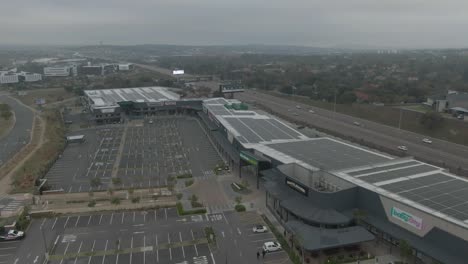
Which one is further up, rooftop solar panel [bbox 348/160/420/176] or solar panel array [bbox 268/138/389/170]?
rooftop solar panel [bbox 348/160/420/176]

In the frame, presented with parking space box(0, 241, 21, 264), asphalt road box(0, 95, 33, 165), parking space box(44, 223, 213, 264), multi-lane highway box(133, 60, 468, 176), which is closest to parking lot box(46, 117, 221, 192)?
asphalt road box(0, 95, 33, 165)

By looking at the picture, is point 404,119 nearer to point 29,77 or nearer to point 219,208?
point 219,208

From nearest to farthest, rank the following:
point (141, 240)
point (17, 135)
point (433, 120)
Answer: point (141, 240), point (433, 120), point (17, 135)

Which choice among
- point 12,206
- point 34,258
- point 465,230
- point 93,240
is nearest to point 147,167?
point 12,206

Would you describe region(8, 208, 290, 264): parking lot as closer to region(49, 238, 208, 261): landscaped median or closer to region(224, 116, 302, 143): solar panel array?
region(49, 238, 208, 261): landscaped median

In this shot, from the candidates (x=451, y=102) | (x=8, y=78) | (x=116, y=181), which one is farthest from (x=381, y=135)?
(x=8, y=78)

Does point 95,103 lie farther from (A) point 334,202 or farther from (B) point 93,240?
(A) point 334,202
